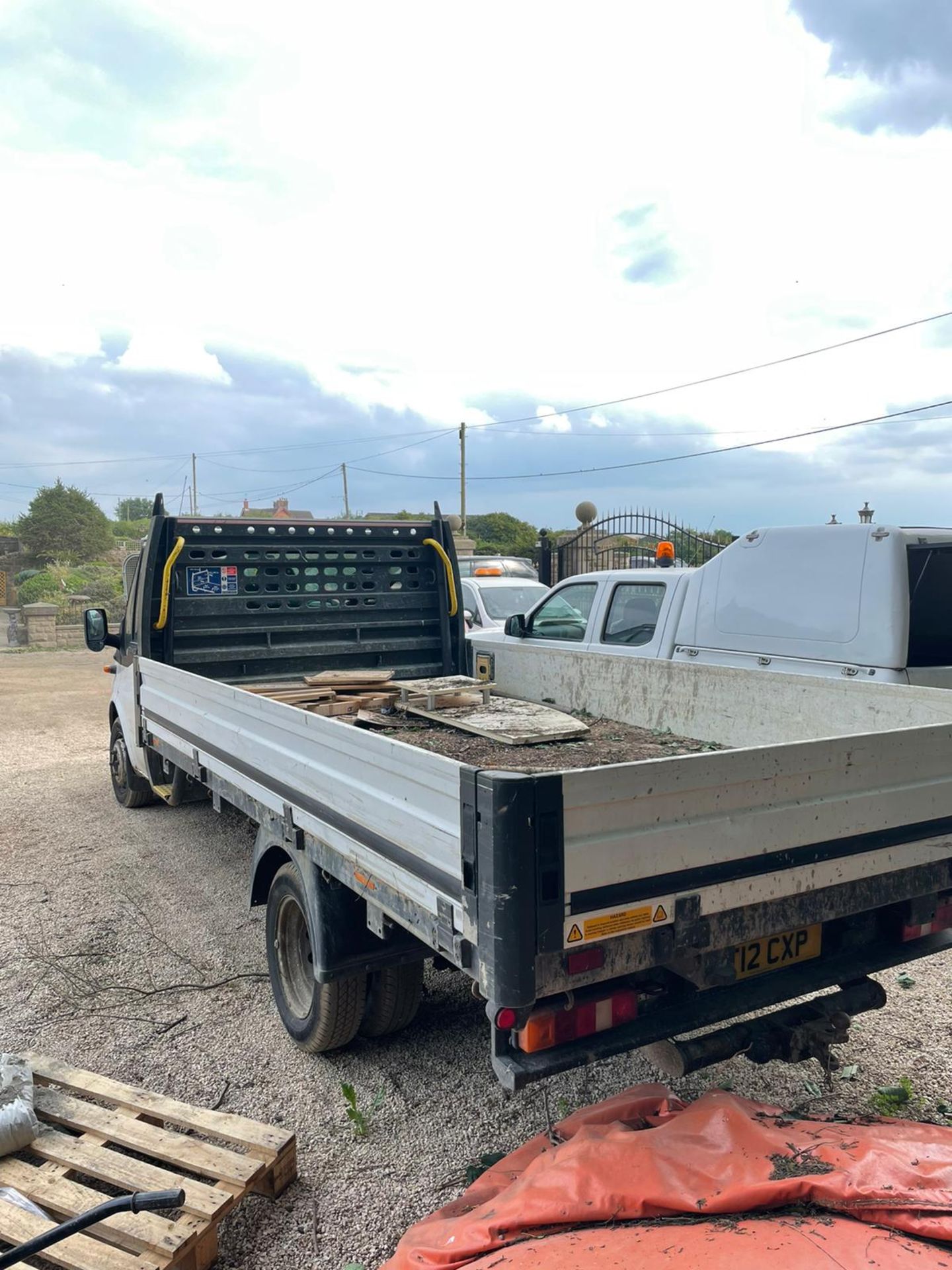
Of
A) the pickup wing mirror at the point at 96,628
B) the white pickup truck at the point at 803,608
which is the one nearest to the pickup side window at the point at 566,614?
the white pickup truck at the point at 803,608

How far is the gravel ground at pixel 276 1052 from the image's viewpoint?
277cm

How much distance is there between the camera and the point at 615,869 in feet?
6.86

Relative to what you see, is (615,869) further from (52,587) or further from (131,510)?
(131,510)

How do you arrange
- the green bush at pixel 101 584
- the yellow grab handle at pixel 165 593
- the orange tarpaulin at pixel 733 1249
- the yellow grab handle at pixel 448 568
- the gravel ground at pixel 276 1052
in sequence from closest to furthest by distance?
the orange tarpaulin at pixel 733 1249
the gravel ground at pixel 276 1052
the yellow grab handle at pixel 165 593
the yellow grab handle at pixel 448 568
the green bush at pixel 101 584

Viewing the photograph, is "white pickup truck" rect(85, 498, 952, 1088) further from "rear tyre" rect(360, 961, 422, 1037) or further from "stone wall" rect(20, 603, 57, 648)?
"stone wall" rect(20, 603, 57, 648)

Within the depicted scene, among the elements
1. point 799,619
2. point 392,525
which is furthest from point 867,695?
point 392,525

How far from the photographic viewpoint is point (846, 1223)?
1.84 meters

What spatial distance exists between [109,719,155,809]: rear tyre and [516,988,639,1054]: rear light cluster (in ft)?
17.6

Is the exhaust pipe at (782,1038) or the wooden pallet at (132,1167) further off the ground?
the exhaust pipe at (782,1038)

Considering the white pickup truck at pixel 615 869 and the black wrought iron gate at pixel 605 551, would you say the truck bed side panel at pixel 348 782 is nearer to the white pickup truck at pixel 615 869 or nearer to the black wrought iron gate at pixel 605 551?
the white pickup truck at pixel 615 869

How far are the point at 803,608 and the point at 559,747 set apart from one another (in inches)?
73.3

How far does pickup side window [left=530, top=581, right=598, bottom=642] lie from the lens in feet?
22.7

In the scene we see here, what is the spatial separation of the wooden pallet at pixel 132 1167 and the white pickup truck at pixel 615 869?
0.58m

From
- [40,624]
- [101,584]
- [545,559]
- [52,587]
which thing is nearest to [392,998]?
[545,559]
